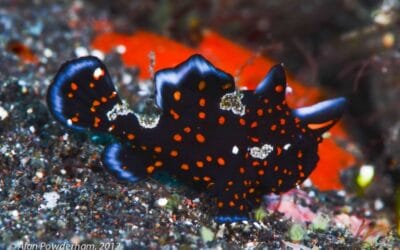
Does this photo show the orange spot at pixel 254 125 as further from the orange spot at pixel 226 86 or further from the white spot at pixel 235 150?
the orange spot at pixel 226 86

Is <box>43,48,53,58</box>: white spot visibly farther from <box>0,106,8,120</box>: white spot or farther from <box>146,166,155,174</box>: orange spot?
<box>146,166,155,174</box>: orange spot

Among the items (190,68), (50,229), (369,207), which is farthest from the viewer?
(369,207)

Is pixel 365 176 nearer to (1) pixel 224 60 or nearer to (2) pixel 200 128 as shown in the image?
(2) pixel 200 128

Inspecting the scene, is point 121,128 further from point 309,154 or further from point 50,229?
point 309,154

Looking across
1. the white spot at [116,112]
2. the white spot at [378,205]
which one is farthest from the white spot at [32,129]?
the white spot at [378,205]

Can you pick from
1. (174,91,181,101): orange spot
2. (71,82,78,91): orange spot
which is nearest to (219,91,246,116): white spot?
(174,91,181,101): orange spot

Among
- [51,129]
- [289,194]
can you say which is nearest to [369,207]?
[289,194]
